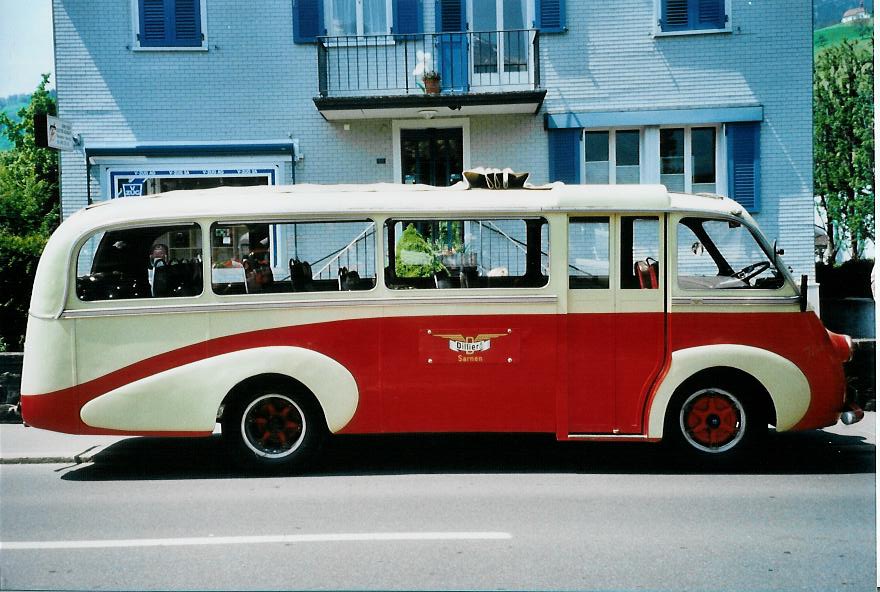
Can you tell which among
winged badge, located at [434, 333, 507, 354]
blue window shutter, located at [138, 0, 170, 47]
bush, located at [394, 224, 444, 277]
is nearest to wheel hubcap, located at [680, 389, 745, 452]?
winged badge, located at [434, 333, 507, 354]

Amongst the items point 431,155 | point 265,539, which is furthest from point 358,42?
point 265,539

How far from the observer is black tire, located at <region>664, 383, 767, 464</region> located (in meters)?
7.53

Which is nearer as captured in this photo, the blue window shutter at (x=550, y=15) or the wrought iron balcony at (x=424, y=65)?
the wrought iron balcony at (x=424, y=65)

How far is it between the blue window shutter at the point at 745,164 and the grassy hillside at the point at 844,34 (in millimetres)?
5415

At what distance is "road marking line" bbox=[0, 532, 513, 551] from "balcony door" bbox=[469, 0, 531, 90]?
10.3 metres

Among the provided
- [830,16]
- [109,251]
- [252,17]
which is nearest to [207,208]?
[109,251]

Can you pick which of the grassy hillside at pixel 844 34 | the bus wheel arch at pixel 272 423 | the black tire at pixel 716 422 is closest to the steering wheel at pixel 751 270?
the black tire at pixel 716 422

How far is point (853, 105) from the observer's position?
9.75m

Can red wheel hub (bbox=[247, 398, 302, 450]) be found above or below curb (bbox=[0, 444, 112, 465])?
above

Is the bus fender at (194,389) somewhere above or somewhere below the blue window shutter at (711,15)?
below

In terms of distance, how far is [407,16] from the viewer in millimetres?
14781

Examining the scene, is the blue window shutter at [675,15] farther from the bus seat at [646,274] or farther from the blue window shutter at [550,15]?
the bus seat at [646,274]

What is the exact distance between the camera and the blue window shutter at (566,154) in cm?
1494

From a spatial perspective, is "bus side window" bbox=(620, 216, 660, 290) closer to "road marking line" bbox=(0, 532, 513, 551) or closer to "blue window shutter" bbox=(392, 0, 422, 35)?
"road marking line" bbox=(0, 532, 513, 551)
